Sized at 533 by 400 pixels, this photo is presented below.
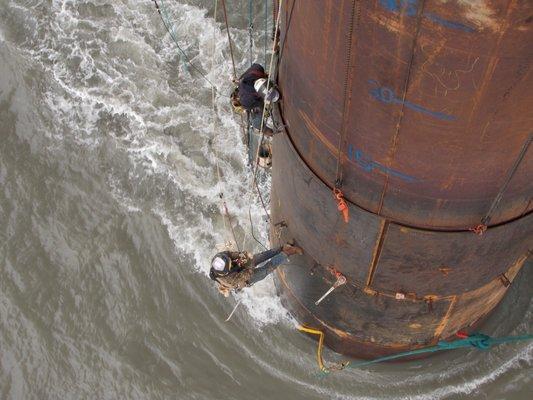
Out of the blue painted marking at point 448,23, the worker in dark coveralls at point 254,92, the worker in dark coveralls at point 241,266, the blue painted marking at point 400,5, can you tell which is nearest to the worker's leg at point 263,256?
the worker in dark coveralls at point 241,266

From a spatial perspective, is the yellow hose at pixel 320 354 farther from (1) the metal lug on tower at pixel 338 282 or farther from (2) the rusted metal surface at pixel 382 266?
(1) the metal lug on tower at pixel 338 282

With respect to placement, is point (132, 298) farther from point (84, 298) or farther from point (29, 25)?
point (29, 25)

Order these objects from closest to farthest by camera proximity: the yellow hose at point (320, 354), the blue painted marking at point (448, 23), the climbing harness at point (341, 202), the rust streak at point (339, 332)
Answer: the blue painted marking at point (448, 23), the climbing harness at point (341, 202), the rust streak at point (339, 332), the yellow hose at point (320, 354)

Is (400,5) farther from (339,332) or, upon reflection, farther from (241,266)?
(339,332)

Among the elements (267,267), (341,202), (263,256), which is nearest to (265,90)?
(341,202)

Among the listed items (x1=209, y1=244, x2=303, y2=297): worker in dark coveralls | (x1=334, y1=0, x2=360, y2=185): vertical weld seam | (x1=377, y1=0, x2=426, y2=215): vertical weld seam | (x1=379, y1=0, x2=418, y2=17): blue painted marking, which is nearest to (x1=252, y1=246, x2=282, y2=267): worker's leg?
(x1=209, y1=244, x2=303, y2=297): worker in dark coveralls

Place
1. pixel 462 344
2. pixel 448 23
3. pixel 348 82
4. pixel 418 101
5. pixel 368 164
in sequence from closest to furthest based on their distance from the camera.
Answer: pixel 448 23 < pixel 418 101 < pixel 348 82 < pixel 368 164 < pixel 462 344

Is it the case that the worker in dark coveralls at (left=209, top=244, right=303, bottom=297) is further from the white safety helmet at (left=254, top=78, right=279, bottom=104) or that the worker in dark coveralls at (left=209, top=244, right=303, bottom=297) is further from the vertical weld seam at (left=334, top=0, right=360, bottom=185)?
the white safety helmet at (left=254, top=78, right=279, bottom=104)
